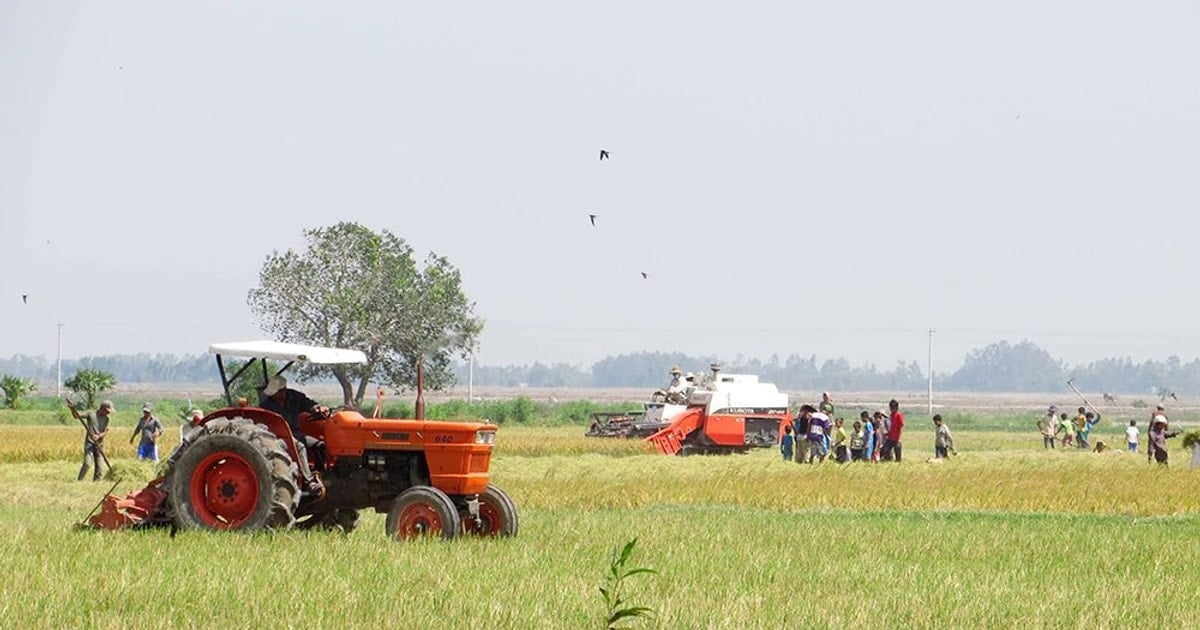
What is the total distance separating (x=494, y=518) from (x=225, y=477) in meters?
2.43

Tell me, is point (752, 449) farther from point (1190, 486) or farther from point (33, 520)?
point (33, 520)

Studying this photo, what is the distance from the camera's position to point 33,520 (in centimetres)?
1688

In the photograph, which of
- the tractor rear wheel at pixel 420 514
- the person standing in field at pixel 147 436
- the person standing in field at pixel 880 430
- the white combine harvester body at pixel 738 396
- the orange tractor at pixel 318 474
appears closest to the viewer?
the tractor rear wheel at pixel 420 514

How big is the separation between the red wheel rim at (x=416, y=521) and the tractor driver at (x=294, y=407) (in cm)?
88

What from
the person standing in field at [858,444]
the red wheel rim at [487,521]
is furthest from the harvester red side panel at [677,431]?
the red wheel rim at [487,521]

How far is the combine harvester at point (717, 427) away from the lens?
4084 centimetres

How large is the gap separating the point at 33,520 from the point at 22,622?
805 cm

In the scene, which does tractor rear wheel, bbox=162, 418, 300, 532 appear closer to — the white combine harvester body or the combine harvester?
the combine harvester

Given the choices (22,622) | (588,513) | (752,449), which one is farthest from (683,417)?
(22,622)

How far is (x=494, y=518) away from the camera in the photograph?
1538 centimetres

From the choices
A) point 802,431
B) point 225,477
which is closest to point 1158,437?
point 802,431

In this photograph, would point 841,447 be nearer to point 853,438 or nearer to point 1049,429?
point 853,438

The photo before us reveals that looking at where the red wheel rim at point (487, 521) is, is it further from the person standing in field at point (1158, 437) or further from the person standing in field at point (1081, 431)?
the person standing in field at point (1081, 431)

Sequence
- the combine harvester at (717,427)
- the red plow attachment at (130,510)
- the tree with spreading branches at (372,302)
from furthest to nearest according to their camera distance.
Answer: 1. the tree with spreading branches at (372,302)
2. the combine harvester at (717,427)
3. the red plow attachment at (130,510)
